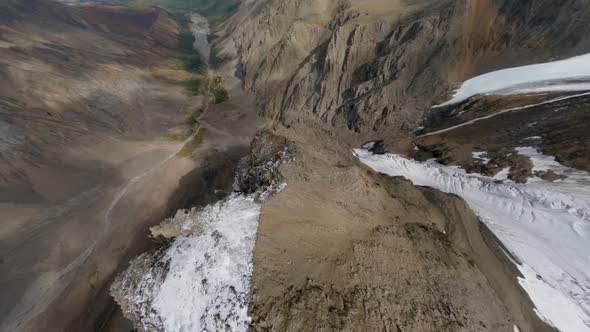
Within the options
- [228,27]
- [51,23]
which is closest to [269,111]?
[51,23]

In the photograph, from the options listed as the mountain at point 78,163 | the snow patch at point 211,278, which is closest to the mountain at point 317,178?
the snow patch at point 211,278

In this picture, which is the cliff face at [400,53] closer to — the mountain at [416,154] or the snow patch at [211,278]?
the mountain at [416,154]

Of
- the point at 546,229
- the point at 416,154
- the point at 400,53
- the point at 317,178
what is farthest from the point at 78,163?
the point at 546,229

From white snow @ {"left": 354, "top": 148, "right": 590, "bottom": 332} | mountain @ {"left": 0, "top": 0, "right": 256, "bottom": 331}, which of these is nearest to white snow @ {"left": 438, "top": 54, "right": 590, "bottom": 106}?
white snow @ {"left": 354, "top": 148, "right": 590, "bottom": 332}

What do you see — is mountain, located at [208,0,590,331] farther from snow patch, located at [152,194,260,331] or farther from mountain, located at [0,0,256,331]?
mountain, located at [0,0,256,331]

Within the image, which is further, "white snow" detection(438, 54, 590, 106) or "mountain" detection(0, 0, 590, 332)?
"white snow" detection(438, 54, 590, 106)

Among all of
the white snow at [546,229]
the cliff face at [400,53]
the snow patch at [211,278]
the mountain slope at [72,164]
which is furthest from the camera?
the cliff face at [400,53]
